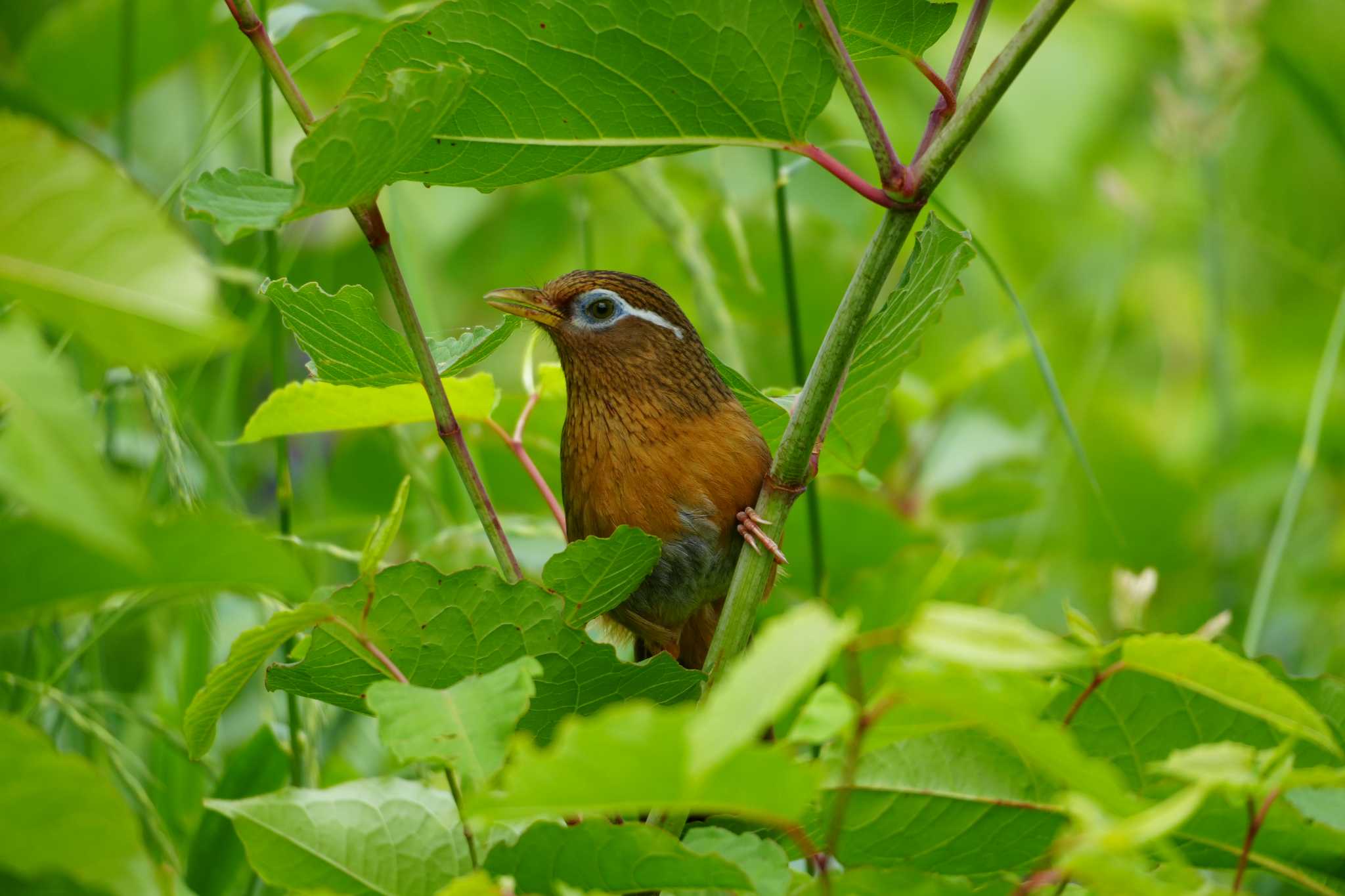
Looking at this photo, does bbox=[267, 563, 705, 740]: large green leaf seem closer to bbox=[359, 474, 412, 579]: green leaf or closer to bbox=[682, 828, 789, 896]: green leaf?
bbox=[359, 474, 412, 579]: green leaf

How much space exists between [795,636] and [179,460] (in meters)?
1.39

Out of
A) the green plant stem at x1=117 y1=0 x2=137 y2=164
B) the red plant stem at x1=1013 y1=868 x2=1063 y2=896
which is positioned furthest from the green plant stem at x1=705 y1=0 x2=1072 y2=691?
the green plant stem at x1=117 y1=0 x2=137 y2=164

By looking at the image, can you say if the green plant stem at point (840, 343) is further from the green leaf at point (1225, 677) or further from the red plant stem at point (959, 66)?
the green leaf at point (1225, 677)

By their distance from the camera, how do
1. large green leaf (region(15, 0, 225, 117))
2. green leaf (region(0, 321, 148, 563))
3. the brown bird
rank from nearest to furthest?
green leaf (region(0, 321, 148, 563)), the brown bird, large green leaf (region(15, 0, 225, 117))

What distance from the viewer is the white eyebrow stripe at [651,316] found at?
7.71ft

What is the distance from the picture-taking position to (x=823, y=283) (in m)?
Answer: 3.22

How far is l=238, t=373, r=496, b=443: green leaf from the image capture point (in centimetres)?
159

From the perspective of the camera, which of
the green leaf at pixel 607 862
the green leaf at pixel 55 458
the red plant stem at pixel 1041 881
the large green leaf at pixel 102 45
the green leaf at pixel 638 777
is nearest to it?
the green leaf at pixel 55 458

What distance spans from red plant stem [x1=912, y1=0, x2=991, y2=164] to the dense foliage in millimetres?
12

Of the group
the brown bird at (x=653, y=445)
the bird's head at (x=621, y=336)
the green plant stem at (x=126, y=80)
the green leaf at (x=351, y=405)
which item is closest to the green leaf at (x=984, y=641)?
the green leaf at (x=351, y=405)

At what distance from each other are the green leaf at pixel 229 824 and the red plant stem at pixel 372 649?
0.57 meters

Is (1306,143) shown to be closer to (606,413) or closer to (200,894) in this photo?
(606,413)

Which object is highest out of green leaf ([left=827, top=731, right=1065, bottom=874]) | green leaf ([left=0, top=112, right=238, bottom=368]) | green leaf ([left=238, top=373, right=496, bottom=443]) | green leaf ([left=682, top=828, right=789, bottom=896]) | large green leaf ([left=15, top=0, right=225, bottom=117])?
large green leaf ([left=15, top=0, right=225, bottom=117])

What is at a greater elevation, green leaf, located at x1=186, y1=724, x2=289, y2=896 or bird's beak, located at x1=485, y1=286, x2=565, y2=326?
bird's beak, located at x1=485, y1=286, x2=565, y2=326
